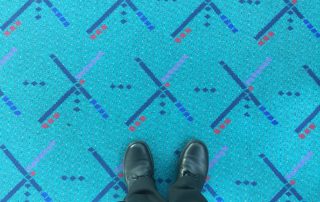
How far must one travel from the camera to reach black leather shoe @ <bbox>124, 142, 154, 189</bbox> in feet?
4.26

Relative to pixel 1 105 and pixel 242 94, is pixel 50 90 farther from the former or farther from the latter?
pixel 242 94

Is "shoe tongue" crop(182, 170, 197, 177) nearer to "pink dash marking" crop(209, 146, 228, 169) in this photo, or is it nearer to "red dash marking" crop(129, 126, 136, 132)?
"pink dash marking" crop(209, 146, 228, 169)

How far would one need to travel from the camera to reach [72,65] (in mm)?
1355

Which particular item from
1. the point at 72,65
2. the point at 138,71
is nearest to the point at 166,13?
the point at 138,71

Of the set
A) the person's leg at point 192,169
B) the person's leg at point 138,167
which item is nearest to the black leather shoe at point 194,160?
the person's leg at point 192,169

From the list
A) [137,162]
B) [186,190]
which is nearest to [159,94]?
[137,162]

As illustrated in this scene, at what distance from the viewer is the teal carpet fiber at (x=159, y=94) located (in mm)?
1335

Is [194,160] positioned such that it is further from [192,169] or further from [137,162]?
[137,162]

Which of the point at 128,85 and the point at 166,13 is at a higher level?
the point at 166,13

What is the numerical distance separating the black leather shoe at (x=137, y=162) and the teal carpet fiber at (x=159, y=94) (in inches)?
1.4

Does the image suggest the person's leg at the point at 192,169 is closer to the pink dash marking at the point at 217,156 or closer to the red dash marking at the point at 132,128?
the pink dash marking at the point at 217,156

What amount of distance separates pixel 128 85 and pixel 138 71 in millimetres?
67

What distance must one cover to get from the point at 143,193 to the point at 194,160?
241mm

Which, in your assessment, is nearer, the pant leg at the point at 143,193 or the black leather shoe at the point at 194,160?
the pant leg at the point at 143,193
